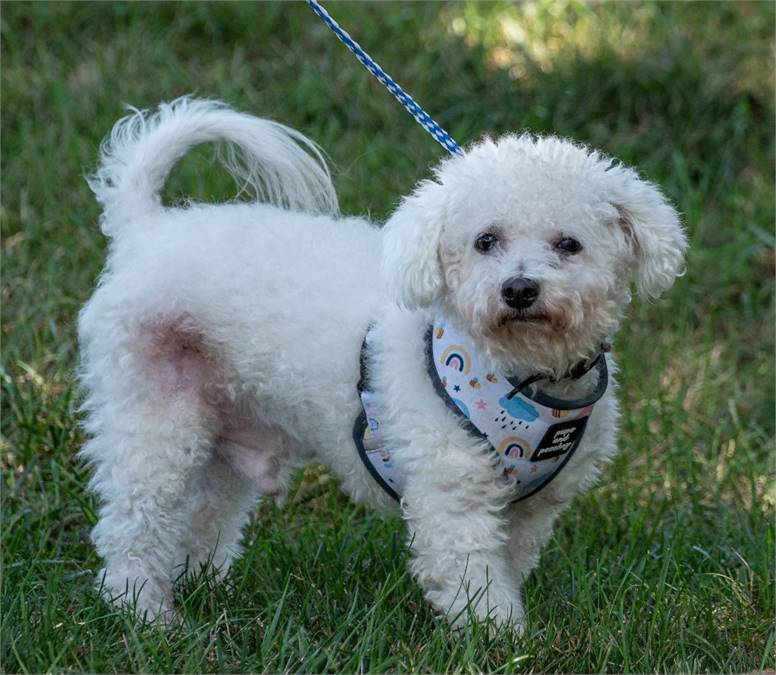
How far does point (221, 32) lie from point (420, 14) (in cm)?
110

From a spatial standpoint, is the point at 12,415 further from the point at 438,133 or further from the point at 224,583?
the point at 438,133

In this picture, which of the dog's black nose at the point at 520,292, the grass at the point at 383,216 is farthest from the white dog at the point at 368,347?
the grass at the point at 383,216

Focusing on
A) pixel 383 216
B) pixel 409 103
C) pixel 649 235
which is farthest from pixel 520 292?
pixel 383 216

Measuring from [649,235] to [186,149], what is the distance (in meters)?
1.48

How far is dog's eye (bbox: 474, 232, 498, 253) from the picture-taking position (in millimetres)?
3225

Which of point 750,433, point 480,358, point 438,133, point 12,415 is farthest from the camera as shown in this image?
point 750,433

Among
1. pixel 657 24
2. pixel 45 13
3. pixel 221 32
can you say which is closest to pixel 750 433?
pixel 657 24

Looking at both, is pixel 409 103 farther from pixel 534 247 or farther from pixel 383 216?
pixel 383 216

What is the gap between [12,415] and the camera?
15.2 ft

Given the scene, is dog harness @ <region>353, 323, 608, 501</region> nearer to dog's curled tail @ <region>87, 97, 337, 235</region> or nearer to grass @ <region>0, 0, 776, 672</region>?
grass @ <region>0, 0, 776, 672</region>

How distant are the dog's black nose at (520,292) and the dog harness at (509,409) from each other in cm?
27

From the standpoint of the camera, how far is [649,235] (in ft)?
10.6

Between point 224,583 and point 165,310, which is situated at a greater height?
point 165,310

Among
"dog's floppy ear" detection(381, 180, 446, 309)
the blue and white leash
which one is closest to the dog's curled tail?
the blue and white leash
